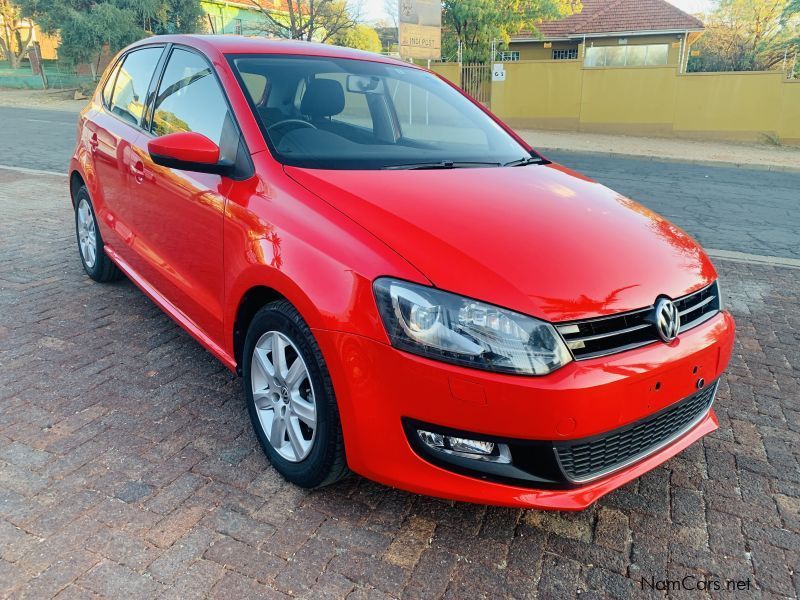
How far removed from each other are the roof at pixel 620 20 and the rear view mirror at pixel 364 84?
1087 inches

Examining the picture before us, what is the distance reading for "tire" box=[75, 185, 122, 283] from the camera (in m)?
4.63

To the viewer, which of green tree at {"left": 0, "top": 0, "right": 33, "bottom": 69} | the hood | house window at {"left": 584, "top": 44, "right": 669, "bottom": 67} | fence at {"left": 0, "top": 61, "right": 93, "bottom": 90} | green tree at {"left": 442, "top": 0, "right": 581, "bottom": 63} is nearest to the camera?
the hood

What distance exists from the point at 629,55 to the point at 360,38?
15338 mm

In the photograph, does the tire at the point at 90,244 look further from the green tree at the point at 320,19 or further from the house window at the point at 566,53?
the house window at the point at 566,53

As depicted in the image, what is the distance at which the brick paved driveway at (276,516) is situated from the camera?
2121 mm

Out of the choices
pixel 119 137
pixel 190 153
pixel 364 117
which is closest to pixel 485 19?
pixel 119 137

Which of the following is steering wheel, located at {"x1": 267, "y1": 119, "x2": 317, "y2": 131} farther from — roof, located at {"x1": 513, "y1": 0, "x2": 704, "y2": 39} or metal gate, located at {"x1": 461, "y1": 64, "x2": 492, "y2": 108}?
roof, located at {"x1": 513, "y1": 0, "x2": 704, "y2": 39}

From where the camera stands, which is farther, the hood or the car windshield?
the car windshield

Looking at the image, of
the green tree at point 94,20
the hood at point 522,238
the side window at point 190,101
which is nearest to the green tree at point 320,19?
the green tree at point 94,20

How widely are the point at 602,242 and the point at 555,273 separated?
0.38 m

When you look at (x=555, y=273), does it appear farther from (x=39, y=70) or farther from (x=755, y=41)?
(x=755, y=41)

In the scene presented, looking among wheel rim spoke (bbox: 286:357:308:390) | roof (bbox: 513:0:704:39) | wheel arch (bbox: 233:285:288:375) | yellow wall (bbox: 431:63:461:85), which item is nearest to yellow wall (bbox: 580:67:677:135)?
yellow wall (bbox: 431:63:461:85)

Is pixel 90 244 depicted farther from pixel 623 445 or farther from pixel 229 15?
pixel 229 15

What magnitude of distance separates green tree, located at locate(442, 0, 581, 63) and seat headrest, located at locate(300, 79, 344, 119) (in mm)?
21739
